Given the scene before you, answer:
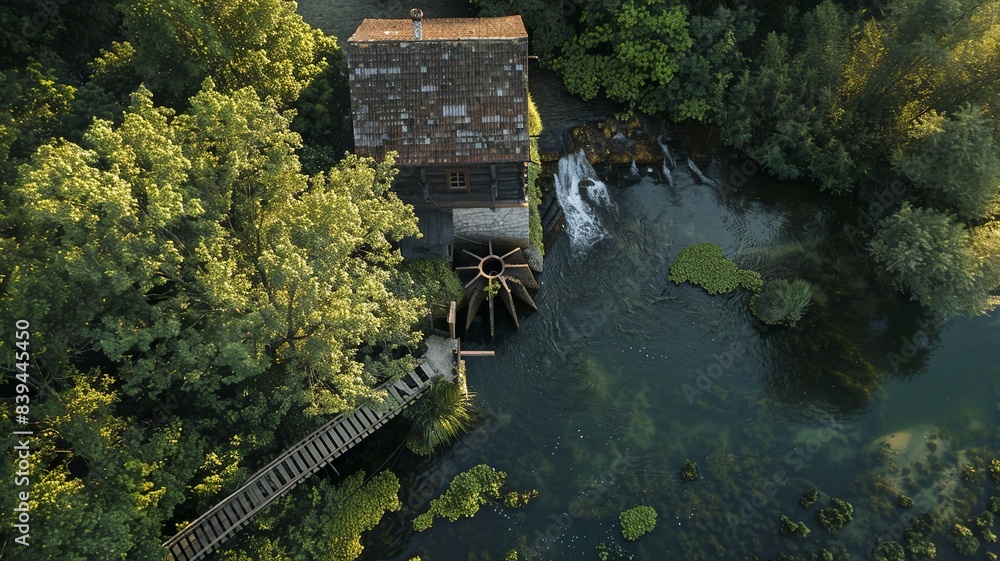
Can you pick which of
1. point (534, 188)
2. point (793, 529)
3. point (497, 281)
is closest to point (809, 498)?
point (793, 529)

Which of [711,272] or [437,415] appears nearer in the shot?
[437,415]

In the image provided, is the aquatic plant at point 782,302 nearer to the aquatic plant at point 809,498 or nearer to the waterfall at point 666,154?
the aquatic plant at point 809,498

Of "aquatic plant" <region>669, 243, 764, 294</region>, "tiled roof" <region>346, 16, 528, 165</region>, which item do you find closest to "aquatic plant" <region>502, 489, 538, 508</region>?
"aquatic plant" <region>669, 243, 764, 294</region>

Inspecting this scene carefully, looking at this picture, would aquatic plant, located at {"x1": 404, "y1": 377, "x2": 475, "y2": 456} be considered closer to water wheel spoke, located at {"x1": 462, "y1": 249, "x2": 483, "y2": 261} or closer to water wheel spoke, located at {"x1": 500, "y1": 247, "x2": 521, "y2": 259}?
water wheel spoke, located at {"x1": 462, "y1": 249, "x2": 483, "y2": 261}

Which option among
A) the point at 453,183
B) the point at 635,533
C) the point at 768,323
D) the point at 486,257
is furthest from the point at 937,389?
the point at 453,183

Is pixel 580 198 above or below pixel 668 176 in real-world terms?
below

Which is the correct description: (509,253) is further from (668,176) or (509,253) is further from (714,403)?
(714,403)

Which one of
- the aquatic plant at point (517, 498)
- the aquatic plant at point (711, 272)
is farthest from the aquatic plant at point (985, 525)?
the aquatic plant at point (517, 498)

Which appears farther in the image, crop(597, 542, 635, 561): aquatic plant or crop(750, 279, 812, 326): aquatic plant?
crop(750, 279, 812, 326): aquatic plant
